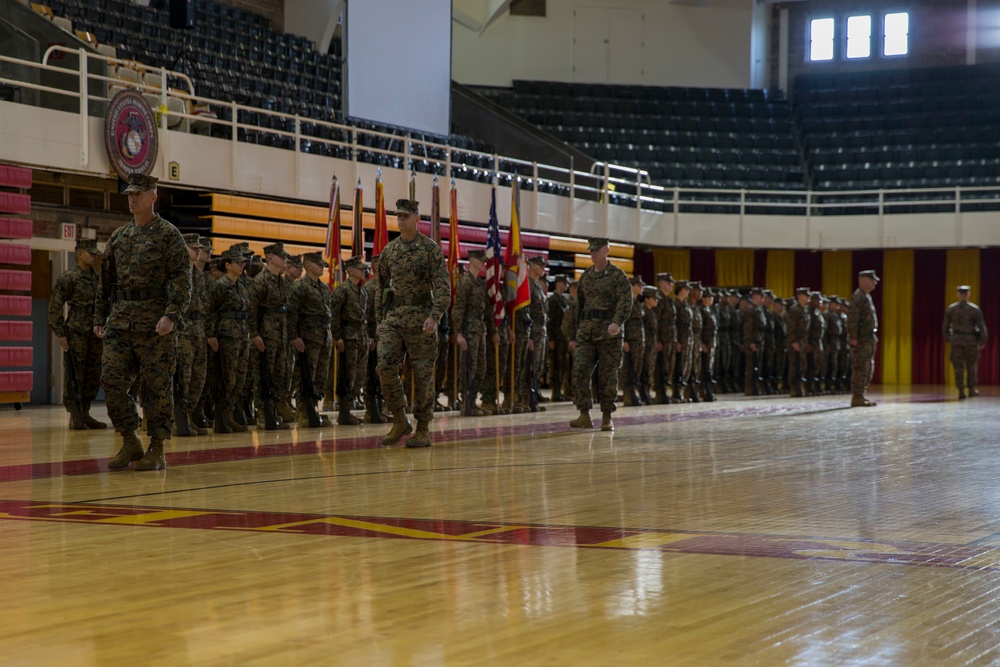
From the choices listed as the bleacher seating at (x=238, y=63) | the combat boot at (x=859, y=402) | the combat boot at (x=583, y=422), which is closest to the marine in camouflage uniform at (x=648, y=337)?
the combat boot at (x=859, y=402)

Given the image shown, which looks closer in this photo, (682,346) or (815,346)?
(682,346)

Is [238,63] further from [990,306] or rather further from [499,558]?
[499,558]

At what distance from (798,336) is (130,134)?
9068 millimetres

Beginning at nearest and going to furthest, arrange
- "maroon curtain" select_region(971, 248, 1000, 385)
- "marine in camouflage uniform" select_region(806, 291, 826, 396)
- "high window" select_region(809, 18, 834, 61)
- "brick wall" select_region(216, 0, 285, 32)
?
"marine in camouflage uniform" select_region(806, 291, 826, 396) → "brick wall" select_region(216, 0, 285, 32) → "maroon curtain" select_region(971, 248, 1000, 385) → "high window" select_region(809, 18, 834, 61)

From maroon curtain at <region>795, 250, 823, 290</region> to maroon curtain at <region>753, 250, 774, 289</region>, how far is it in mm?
603

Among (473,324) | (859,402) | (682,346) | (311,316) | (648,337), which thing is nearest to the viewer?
(311,316)

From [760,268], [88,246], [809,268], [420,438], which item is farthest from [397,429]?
[809,268]

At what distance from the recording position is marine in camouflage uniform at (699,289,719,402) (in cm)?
1561

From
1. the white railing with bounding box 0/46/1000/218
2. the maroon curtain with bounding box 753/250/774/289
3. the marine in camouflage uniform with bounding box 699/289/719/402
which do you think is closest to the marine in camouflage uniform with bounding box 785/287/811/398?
the marine in camouflage uniform with bounding box 699/289/719/402

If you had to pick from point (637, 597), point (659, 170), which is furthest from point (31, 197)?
point (659, 170)

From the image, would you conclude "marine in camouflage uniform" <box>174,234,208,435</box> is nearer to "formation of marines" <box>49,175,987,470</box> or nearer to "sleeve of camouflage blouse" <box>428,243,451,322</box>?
"formation of marines" <box>49,175,987,470</box>

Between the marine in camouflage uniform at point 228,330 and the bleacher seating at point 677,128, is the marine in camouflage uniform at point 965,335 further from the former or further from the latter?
the marine in camouflage uniform at point 228,330

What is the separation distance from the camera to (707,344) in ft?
52.3

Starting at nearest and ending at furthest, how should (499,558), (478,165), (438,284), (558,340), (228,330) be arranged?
1. (499,558)
2. (438,284)
3. (228,330)
4. (558,340)
5. (478,165)
